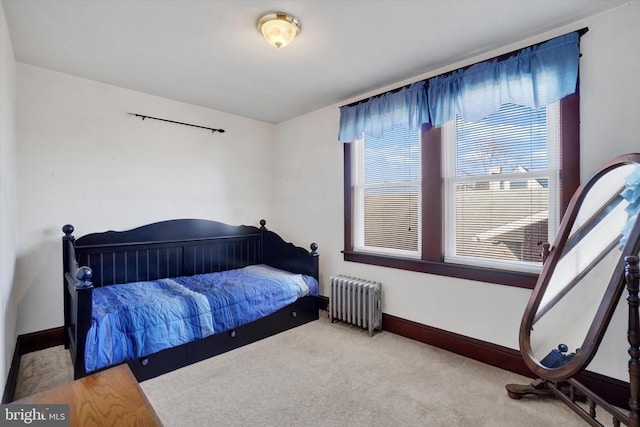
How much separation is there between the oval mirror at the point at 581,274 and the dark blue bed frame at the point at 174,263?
2067mm

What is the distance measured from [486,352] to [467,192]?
130 centimetres

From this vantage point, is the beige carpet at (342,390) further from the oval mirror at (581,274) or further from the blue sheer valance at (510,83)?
the blue sheer valance at (510,83)

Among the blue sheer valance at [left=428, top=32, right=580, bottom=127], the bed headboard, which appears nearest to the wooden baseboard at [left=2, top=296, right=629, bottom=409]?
the bed headboard

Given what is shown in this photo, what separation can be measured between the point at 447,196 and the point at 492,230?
462 millimetres

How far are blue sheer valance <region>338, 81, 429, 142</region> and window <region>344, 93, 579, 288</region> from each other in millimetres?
136

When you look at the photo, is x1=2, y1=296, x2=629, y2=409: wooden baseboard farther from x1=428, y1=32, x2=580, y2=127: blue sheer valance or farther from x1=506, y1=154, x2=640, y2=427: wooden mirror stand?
x1=428, y1=32, x2=580, y2=127: blue sheer valance

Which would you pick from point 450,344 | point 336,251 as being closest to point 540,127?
point 450,344

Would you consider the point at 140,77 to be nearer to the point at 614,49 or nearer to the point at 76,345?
the point at 76,345

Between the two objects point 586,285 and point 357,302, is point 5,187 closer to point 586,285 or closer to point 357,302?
point 357,302

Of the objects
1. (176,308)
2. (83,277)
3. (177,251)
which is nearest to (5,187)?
(83,277)

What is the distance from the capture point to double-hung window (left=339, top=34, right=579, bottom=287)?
6.98ft

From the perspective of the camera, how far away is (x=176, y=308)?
7.84 feet

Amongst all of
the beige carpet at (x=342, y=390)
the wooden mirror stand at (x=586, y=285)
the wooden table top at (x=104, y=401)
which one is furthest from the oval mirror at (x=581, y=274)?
the wooden table top at (x=104, y=401)

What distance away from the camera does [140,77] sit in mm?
2859
